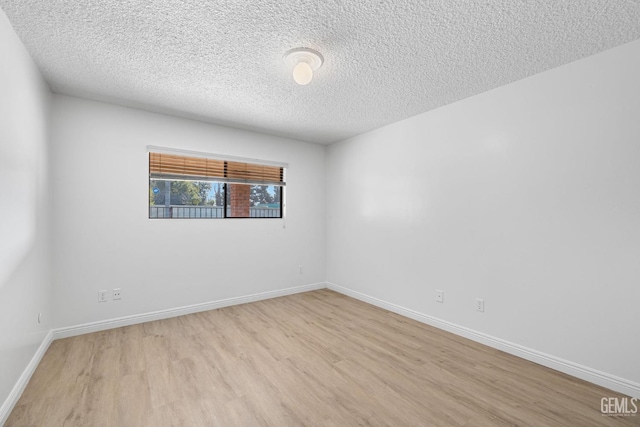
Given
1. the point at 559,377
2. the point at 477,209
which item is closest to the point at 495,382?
the point at 559,377

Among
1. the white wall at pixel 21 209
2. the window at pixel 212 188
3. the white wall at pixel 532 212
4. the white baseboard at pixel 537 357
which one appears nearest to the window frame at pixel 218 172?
the window at pixel 212 188

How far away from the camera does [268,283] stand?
4.25m

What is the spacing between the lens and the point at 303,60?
2.16m

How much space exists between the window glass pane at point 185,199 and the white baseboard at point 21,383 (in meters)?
1.54

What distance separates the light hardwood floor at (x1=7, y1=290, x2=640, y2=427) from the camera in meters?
1.74

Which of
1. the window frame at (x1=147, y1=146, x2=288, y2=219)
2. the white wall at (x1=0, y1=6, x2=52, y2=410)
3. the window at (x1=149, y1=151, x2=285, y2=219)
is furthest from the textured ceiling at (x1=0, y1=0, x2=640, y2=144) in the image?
the window at (x1=149, y1=151, x2=285, y2=219)

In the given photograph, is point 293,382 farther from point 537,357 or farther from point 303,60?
point 303,60

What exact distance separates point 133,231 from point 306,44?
2812mm

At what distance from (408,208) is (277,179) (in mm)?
2100

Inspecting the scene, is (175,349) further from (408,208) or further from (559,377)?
(559,377)

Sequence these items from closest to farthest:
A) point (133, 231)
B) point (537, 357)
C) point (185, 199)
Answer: point (537, 357), point (133, 231), point (185, 199)

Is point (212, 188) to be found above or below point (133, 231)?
above

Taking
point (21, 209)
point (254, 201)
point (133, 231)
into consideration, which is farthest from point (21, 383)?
point (254, 201)

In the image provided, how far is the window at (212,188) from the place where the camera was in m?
3.45
